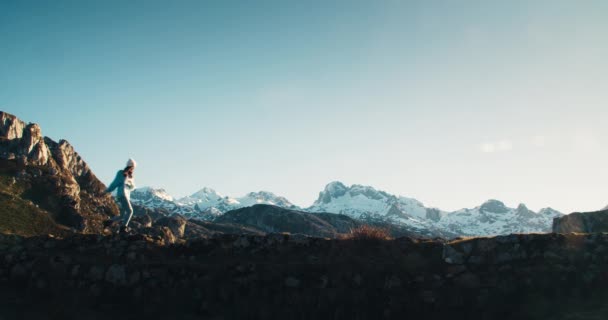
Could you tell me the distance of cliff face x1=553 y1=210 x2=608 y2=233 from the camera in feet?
170

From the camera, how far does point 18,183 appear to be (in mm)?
A: 127125

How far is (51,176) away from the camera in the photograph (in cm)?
14038

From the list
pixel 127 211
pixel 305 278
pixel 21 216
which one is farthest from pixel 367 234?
pixel 21 216

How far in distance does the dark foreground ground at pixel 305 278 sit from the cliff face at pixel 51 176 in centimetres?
12099

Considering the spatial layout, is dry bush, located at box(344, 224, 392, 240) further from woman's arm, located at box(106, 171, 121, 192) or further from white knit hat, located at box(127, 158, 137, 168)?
woman's arm, located at box(106, 171, 121, 192)

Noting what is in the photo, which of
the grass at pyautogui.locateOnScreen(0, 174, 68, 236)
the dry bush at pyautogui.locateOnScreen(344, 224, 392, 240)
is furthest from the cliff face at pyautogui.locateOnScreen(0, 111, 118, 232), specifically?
the dry bush at pyautogui.locateOnScreen(344, 224, 392, 240)

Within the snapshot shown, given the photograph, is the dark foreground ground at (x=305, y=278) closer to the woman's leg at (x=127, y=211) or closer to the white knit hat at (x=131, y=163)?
the woman's leg at (x=127, y=211)

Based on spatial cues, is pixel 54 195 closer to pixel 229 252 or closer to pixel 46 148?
pixel 46 148

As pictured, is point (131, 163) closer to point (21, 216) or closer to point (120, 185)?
point (120, 185)

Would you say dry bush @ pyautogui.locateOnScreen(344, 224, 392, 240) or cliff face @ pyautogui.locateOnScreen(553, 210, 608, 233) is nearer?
dry bush @ pyautogui.locateOnScreen(344, 224, 392, 240)

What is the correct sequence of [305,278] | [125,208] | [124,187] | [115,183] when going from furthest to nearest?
[125,208], [124,187], [115,183], [305,278]

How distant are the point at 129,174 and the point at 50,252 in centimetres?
390

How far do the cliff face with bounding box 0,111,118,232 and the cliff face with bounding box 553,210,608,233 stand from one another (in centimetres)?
12102

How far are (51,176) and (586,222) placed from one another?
152m
